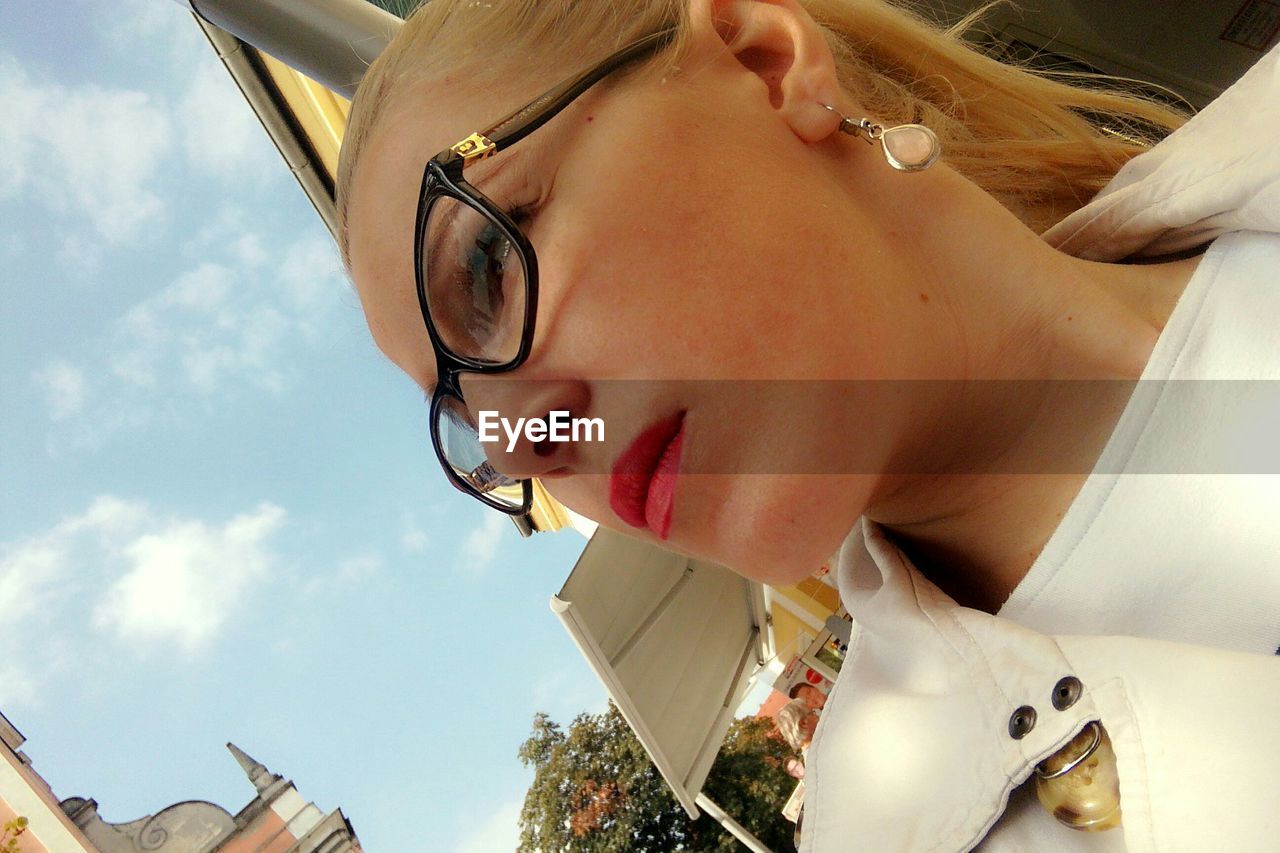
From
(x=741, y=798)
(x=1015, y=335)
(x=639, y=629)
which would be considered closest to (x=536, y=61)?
(x=1015, y=335)

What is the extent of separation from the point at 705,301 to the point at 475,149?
286 mm

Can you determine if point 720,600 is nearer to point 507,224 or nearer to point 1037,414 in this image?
point 1037,414

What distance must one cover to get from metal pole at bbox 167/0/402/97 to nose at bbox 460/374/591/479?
83 centimetres

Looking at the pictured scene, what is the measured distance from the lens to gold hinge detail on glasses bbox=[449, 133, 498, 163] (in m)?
0.73

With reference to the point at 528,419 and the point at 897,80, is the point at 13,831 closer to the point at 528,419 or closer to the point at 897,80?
the point at 528,419

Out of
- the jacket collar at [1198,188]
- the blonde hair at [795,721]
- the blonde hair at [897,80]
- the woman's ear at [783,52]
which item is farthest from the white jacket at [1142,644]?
the blonde hair at [795,721]

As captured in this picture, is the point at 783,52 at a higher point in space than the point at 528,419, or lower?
higher

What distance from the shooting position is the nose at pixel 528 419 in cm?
73

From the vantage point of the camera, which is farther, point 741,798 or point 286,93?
point 741,798

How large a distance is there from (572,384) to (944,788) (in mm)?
566

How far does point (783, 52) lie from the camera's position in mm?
884

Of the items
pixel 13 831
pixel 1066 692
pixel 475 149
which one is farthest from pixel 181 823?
pixel 1066 692

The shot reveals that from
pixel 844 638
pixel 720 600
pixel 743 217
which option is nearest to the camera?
pixel 743 217

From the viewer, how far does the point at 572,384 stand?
0.72m
